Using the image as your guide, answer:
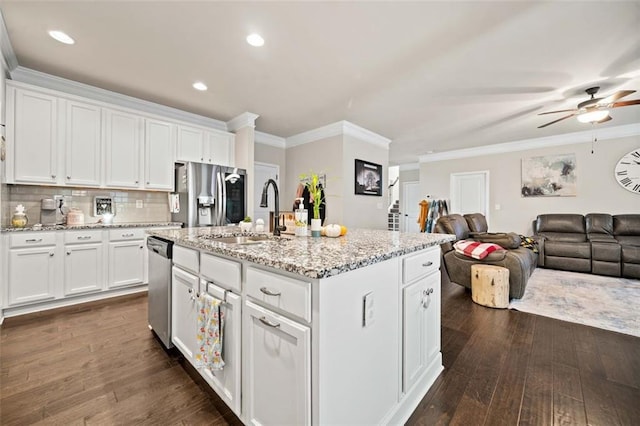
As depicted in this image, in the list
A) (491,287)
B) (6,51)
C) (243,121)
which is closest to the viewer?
(6,51)

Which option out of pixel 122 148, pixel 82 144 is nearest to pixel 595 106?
pixel 122 148

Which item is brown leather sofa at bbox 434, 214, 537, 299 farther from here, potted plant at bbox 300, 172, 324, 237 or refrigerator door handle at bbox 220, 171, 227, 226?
refrigerator door handle at bbox 220, 171, 227, 226

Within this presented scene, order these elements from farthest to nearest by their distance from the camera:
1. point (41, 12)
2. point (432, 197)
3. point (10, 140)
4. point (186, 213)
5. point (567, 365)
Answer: point (432, 197) < point (186, 213) < point (10, 140) < point (41, 12) < point (567, 365)

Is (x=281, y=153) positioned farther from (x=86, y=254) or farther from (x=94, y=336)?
(x=94, y=336)

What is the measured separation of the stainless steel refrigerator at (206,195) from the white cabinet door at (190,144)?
0.59 feet

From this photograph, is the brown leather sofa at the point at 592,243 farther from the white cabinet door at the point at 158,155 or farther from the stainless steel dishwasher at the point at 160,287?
the white cabinet door at the point at 158,155

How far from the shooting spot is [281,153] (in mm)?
5590

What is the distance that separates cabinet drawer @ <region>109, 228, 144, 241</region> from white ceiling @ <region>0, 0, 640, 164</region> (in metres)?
1.77

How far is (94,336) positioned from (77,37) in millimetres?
2618

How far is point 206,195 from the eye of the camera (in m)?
3.80

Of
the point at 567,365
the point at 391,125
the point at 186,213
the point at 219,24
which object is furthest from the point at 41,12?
the point at 567,365

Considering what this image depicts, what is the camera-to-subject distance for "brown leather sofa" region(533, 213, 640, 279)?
404cm

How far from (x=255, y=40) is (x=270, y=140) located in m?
3.05

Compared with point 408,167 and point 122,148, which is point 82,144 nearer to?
point 122,148
